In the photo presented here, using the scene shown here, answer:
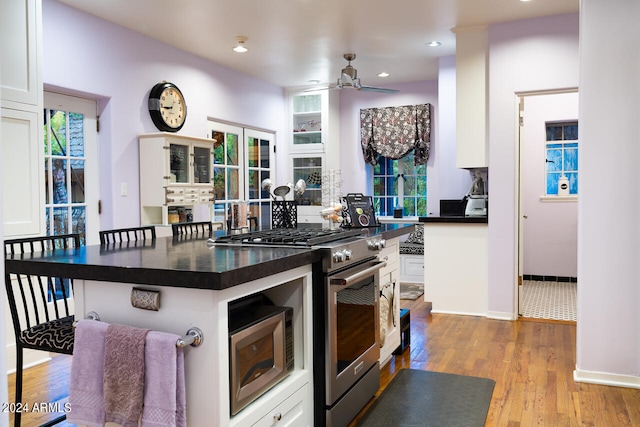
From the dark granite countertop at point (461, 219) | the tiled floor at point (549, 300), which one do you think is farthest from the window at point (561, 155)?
the dark granite countertop at point (461, 219)

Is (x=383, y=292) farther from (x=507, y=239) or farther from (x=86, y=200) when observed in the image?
(x=86, y=200)

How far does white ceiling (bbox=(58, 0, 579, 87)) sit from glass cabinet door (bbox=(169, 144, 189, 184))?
102 cm

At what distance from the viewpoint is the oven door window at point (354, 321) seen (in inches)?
93.0

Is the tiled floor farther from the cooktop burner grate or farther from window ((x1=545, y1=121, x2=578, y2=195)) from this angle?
the cooktop burner grate

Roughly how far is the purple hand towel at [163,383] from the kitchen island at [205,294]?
0.19 ft

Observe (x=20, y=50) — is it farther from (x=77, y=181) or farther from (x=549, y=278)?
(x=549, y=278)

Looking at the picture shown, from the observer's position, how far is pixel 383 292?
310 cm

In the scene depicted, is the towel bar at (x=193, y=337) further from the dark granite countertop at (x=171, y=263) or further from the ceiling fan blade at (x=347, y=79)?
the ceiling fan blade at (x=347, y=79)

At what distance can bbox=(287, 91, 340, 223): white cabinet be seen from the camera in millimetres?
7004

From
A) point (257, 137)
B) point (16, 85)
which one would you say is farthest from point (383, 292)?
point (257, 137)

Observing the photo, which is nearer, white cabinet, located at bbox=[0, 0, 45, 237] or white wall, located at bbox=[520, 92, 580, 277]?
white cabinet, located at bbox=[0, 0, 45, 237]

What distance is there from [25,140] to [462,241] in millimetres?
3550

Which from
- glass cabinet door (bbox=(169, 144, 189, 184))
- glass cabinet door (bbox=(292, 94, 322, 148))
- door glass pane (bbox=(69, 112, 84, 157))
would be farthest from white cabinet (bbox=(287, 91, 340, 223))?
door glass pane (bbox=(69, 112, 84, 157))

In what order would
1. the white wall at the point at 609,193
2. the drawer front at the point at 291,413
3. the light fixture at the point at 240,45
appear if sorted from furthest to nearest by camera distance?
the light fixture at the point at 240,45 < the white wall at the point at 609,193 < the drawer front at the point at 291,413
